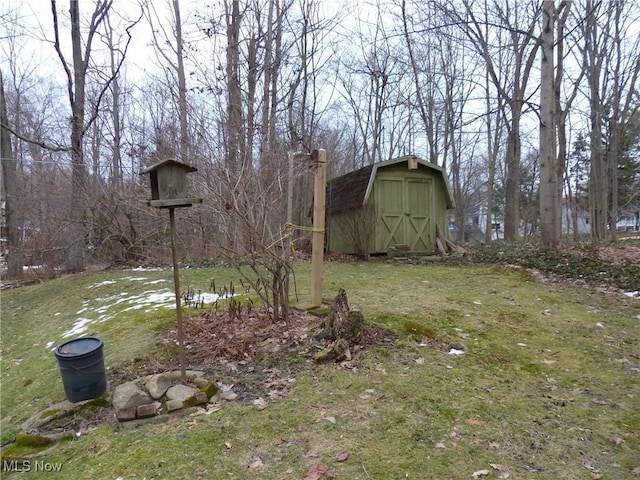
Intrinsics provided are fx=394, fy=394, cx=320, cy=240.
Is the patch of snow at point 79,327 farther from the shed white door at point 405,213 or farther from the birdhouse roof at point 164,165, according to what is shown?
the shed white door at point 405,213

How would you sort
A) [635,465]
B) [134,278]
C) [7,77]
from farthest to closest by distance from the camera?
[7,77]
[134,278]
[635,465]

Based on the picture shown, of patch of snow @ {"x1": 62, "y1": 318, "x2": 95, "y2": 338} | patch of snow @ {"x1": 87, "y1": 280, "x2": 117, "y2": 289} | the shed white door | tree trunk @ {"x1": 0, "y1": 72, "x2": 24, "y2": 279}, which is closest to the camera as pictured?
patch of snow @ {"x1": 62, "y1": 318, "x2": 95, "y2": 338}

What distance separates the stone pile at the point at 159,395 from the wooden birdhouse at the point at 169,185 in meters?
1.41

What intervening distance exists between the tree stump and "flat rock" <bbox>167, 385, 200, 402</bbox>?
108 cm

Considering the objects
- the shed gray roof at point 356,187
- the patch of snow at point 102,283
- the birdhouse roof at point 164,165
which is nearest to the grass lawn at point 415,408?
the birdhouse roof at point 164,165

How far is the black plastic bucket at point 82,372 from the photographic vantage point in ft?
10.0

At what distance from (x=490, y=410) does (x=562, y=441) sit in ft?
1.50

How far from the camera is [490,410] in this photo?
2721 mm

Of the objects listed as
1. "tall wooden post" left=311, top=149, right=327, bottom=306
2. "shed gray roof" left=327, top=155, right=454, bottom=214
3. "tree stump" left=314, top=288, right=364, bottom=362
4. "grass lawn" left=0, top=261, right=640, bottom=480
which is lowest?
"grass lawn" left=0, top=261, right=640, bottom=480

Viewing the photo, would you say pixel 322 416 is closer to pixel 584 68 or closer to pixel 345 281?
pixel 345 281

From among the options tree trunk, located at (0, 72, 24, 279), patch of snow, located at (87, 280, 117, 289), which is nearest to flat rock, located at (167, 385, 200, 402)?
patch of snow, located at (87, 280, 117, 289)

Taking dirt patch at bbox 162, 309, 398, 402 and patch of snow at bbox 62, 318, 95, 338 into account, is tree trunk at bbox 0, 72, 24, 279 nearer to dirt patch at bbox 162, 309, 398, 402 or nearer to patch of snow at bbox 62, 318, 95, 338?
patch of snow at bbox 62, 318, 95, 338

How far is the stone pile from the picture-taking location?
284cm

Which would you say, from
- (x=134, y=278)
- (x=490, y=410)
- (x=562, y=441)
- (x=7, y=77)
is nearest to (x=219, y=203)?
(x=490, y=410)
